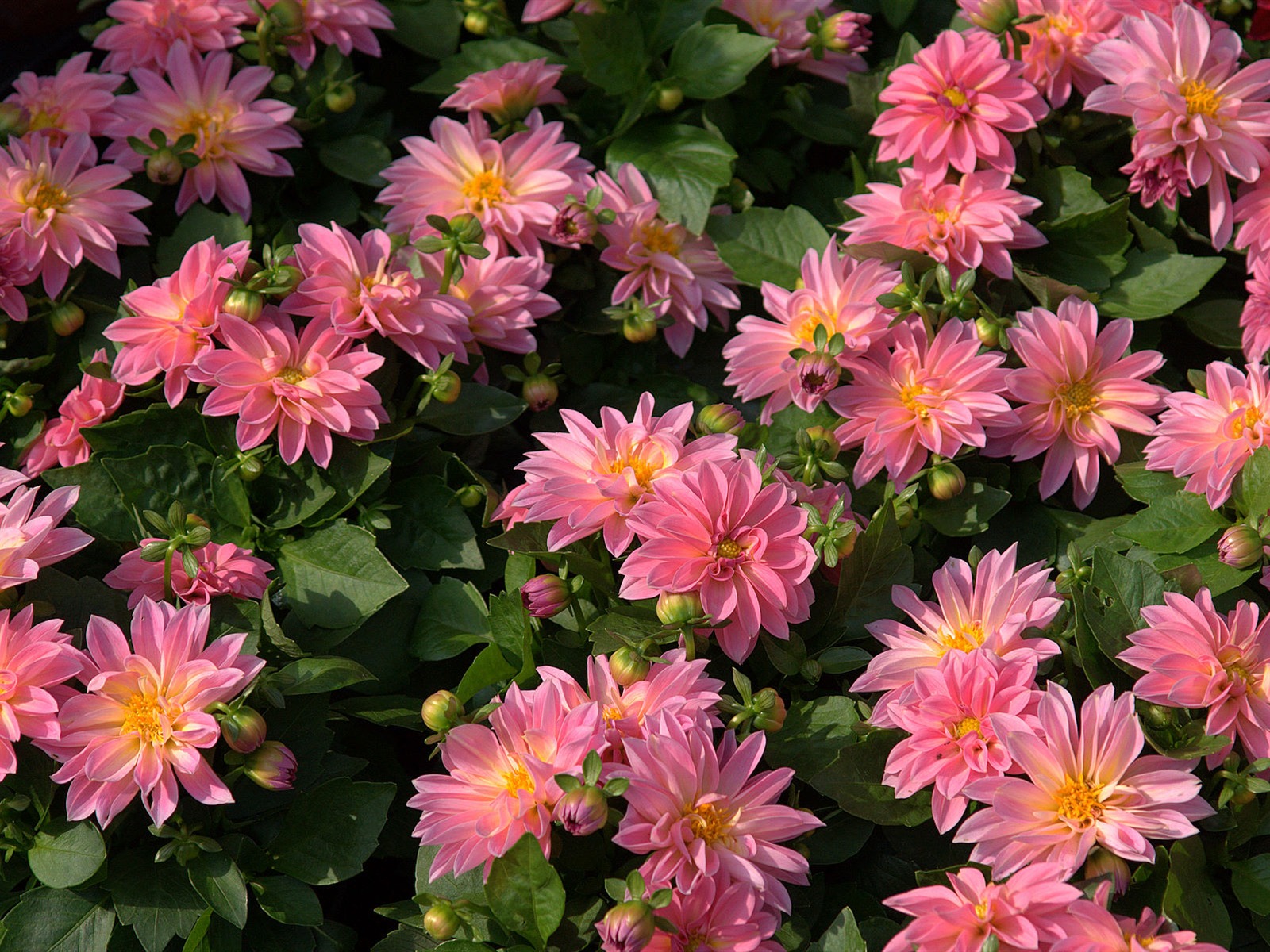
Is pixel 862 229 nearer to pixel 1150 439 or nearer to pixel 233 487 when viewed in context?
pixel 1150 439

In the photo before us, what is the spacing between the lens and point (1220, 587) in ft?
3.92

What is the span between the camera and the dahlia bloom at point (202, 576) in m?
1.20

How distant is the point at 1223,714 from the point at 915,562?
376mm

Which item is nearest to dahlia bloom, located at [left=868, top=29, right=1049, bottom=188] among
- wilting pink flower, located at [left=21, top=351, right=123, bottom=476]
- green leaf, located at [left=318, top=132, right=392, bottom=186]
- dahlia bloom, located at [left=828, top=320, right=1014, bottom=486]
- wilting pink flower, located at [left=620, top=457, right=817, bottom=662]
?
dahlia bloom, located at [left=828, top=320, right=1014, bottom=486]

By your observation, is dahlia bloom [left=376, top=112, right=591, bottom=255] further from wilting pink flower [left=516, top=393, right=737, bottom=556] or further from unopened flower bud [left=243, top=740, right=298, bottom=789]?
unopened flower bud [left=243, top=740, right=298, bottom=789]

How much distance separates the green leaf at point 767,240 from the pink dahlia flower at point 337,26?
599 millimetres

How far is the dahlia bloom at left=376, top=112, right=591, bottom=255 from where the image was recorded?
1.54 metres

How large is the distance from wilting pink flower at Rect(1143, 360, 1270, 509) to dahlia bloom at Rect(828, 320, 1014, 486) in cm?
17

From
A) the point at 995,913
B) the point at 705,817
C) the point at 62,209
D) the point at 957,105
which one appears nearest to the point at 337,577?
the point at 705,817

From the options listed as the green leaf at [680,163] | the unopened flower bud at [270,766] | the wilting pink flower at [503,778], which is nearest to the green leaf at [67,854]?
the unopened flower bud at [270,766]

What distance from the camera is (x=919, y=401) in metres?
1.32

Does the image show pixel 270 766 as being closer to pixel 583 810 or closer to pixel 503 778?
pixel 503 778

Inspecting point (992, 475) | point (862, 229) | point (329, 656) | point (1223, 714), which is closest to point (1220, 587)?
point (1223, 714)

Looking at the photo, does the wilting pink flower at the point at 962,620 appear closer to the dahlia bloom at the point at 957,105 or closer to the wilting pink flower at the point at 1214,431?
the wilting pink flower at the point at 1214,431
